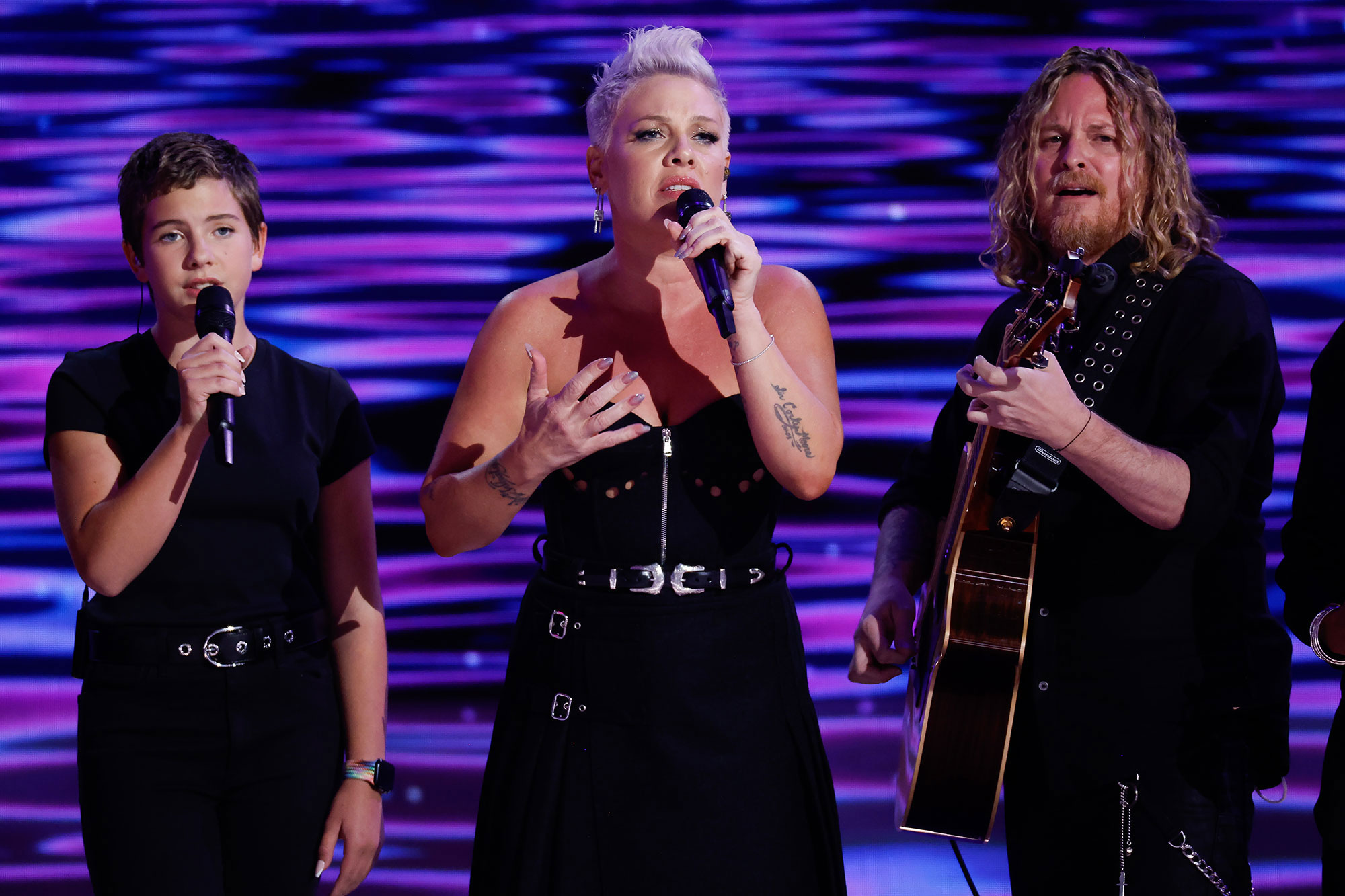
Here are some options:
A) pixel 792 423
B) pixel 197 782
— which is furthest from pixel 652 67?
pixel 197 782

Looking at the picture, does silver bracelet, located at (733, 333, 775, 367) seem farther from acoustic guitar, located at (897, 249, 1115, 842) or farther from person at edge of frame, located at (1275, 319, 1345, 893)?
person at edge of frame, located at (1275, 319, 1345, 893)

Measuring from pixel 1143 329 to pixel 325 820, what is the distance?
1.60m

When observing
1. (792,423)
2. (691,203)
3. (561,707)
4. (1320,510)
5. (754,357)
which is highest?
(691,203)

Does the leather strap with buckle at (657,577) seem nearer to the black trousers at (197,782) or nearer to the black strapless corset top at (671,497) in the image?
the black strapless corset top at (671,497)

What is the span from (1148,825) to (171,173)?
1.94 m

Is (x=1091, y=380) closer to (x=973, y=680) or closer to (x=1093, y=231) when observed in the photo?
(x=1093, y=231)

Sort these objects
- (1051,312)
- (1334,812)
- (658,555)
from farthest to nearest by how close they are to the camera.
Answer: (1051,312)
(658,555)
(1334,812)

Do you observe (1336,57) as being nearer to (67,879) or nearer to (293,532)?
(293,532)

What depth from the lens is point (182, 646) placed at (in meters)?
1.85

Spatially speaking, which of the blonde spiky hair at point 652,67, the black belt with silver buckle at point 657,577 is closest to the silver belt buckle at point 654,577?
the black belt with silver buckle at point 657,577

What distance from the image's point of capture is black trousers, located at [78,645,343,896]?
5.85 ft

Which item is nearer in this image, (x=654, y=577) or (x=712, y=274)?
(x=712, y=274)

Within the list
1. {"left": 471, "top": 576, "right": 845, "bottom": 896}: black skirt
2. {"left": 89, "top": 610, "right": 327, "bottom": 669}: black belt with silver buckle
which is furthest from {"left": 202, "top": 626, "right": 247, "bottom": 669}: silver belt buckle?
{"left": 471, "top": 576, "right": 845, "bottom": 896}: black skirt

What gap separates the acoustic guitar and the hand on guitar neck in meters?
0.07
